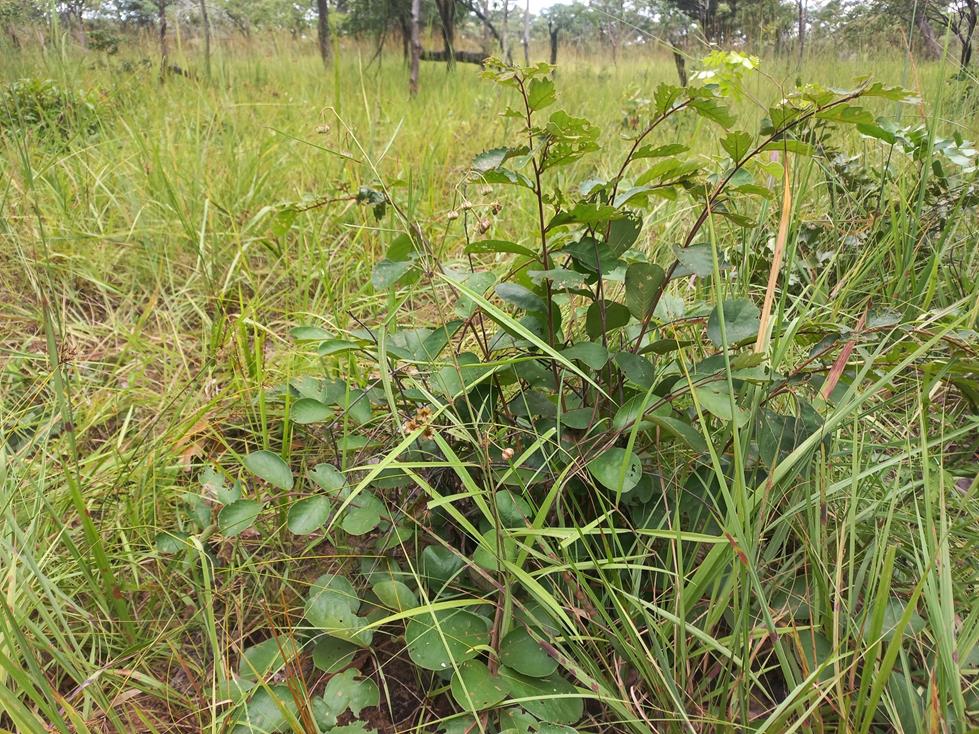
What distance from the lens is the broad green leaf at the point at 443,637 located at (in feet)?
2.58

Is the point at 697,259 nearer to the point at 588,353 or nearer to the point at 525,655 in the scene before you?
the point at 588,353

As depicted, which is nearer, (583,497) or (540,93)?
(540,93)

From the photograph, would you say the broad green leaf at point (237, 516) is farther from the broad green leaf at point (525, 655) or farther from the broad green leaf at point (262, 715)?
the broad green leaf at point (525, 655)

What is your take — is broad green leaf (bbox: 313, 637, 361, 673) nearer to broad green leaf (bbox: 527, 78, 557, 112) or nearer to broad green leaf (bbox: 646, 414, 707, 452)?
broad green leaf (bbox: 646, 414, 707, 452)

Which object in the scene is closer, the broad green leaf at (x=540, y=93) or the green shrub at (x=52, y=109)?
the broad green leaf at (x=540, y=93)

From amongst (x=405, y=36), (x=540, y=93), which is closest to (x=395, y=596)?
(x=540, y=93)

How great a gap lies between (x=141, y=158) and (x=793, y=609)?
2.35 metres

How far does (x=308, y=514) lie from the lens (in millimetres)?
881

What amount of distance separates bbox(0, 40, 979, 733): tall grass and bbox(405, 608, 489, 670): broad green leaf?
12 cm

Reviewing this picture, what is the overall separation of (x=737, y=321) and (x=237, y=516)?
0.75 m

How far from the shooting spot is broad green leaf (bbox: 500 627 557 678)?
30.5 inches

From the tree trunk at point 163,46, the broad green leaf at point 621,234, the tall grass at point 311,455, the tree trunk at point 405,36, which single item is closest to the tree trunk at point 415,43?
the tree trunk at point 405,36

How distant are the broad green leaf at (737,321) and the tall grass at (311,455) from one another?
0.07 metres

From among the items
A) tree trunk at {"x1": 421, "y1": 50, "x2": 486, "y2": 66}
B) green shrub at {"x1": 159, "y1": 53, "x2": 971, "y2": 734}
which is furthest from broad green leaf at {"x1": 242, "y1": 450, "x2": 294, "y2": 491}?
tree trunk at {"x1": 421, "y1": 50, "x2": 486, "y2": 66}
